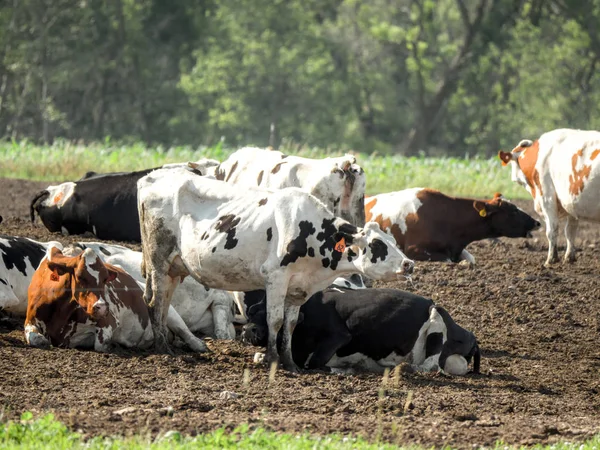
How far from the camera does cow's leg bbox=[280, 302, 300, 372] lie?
10445 millimetres

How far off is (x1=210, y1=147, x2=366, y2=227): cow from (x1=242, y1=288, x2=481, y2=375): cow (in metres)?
2.88

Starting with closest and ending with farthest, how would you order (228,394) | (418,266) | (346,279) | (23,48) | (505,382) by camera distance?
(228,394), (505,382), (346,279), (418,266), (23,48)

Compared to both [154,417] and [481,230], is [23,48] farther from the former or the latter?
[154,417]

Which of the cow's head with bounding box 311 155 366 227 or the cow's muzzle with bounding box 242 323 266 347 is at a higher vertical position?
the cow's head with bounding box 311 155 366 227

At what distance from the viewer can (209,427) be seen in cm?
777

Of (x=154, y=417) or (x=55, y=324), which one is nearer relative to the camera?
(x=154, y=417)

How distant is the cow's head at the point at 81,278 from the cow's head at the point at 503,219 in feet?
25.9

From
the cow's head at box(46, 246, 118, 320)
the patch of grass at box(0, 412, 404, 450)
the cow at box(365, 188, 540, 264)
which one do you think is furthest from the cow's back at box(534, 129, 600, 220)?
the patch of grass at box(0, 412, 404, 450)

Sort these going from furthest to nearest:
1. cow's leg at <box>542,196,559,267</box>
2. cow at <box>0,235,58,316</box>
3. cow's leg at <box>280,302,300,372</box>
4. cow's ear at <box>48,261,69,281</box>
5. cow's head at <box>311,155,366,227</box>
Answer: cow's leg at <box>542,196,559,267</box>
cow's head at <box>311,155,366,227</box>
cow at <box>0,235,58,316</box>
cow's ear at <box>48,261,69,281</box>
cow's leg at <box>280,302,300,372</box>

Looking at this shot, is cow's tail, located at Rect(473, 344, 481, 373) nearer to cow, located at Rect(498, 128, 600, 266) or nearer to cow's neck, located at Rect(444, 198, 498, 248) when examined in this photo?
cow, located at Rect(498, 128, 600, 266)

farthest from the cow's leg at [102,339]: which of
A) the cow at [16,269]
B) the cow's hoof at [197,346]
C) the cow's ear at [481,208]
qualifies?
the cow's ear at [481,208]

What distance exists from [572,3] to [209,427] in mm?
58484

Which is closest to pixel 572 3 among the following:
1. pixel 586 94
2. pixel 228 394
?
pixel 586 94

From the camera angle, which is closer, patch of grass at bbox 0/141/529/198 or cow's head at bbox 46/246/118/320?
cow's head at bbox 46/246/118/320
